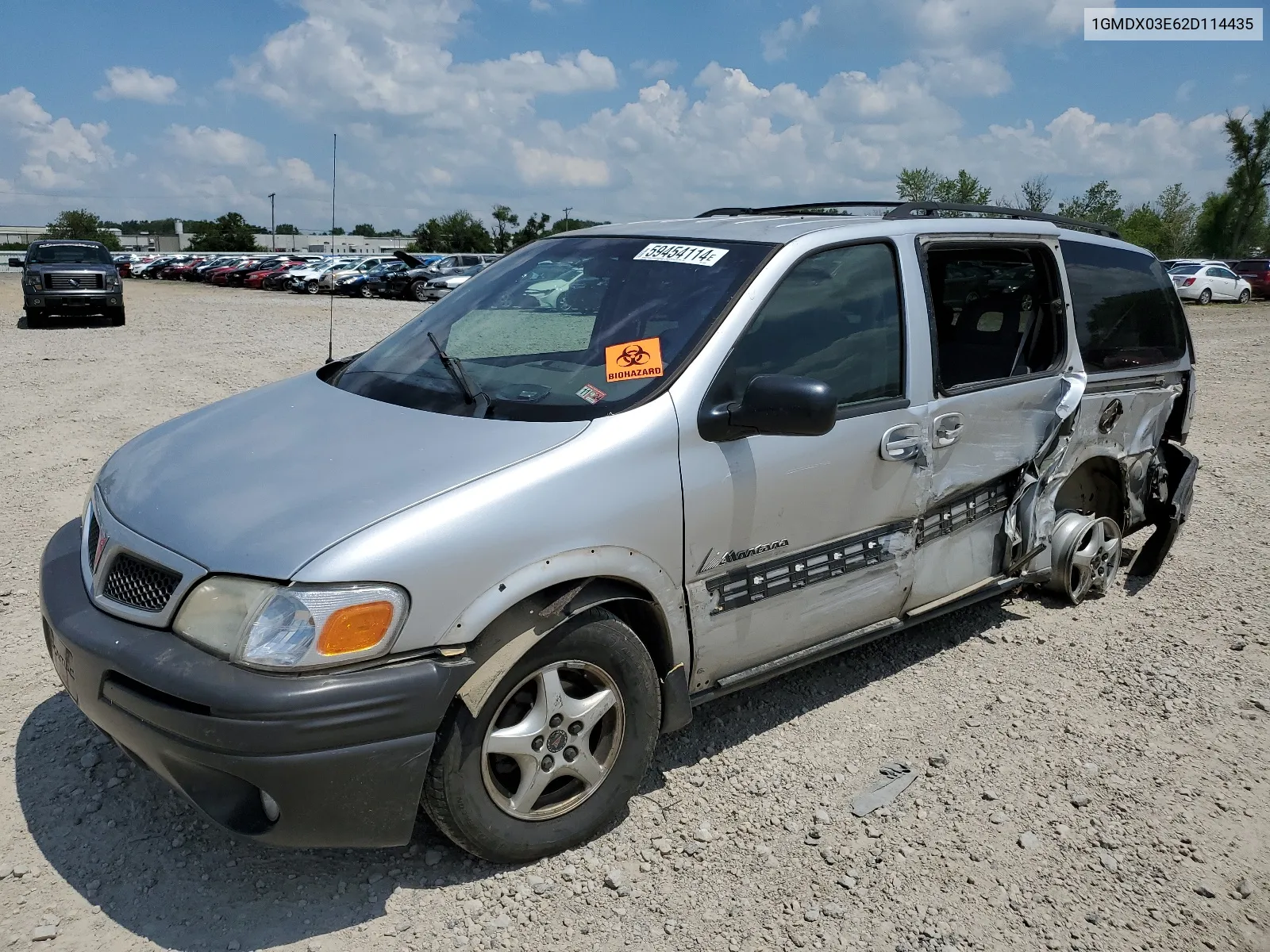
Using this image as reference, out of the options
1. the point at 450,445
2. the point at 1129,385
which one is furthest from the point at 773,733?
the point at 1129,385

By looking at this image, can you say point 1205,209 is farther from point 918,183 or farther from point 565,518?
point 565,518

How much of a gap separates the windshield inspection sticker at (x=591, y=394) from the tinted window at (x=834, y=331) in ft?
1.16

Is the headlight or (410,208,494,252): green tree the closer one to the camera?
the headlight

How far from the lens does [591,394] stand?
9.95 ft

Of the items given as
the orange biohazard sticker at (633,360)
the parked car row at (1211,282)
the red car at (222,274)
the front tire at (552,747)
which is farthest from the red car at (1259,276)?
the red car at (222,274)

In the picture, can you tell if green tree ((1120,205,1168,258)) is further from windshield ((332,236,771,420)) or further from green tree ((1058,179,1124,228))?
windshield ((332,236,771,420))

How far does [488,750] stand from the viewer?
8.76ft

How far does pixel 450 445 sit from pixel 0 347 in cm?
1486

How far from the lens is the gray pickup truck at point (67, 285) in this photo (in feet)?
61.0

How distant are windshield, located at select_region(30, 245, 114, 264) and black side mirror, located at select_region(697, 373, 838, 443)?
20315mm

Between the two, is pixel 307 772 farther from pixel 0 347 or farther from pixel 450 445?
pixel 0 347

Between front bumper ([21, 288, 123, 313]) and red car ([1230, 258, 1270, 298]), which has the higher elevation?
red car ([1230, 258, 1270, 298])

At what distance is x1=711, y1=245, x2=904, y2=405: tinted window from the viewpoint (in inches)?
126

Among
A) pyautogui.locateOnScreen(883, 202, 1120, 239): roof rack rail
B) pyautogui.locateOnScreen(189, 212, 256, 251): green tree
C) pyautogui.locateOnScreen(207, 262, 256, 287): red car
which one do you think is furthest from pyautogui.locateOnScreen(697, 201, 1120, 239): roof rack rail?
pyautogui.locateOnScreen(189, 212, 256, 251): green tree
